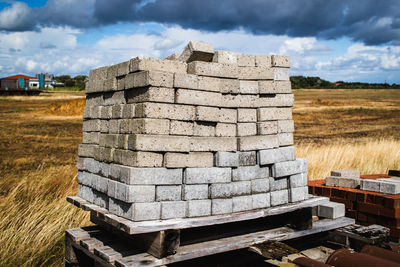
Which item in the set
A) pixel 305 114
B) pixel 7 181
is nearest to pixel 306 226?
pixel 7 181

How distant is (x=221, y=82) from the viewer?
140 inches

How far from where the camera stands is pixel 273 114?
3.89m

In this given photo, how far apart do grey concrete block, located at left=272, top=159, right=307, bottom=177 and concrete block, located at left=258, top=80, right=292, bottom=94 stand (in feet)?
2.35

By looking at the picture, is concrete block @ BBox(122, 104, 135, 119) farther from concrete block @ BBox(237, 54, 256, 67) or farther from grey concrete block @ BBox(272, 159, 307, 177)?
grey concrete block @ BBox(272, 159, 307, 177)

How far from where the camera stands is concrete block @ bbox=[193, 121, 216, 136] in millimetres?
3436

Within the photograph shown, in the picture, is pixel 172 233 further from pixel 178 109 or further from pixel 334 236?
pixel 334 236

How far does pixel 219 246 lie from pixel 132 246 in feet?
2.53

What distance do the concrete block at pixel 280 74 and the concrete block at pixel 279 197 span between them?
1143mm

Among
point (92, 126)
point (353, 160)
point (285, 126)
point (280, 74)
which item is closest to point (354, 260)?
point (285, 126)

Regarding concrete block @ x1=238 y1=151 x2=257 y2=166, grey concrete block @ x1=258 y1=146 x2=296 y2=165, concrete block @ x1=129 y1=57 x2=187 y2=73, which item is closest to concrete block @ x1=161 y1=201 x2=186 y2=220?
concrete block @ x1=238 y1=151 x2=257 y2=166

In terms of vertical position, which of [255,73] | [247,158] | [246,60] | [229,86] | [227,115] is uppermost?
[246,60]

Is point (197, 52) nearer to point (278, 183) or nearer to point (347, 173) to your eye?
point (278, 183)

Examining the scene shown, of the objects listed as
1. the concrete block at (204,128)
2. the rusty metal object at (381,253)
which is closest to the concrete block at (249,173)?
the concrete block at (204,128)

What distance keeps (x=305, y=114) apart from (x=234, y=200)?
81.8 ft
